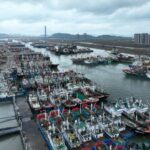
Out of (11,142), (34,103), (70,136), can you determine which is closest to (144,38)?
(34,103)

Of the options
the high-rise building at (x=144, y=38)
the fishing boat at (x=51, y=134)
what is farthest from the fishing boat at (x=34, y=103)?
the high-rise building at (x=144, y=38)

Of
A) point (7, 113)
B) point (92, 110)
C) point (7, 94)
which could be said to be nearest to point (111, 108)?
point (92, 110)

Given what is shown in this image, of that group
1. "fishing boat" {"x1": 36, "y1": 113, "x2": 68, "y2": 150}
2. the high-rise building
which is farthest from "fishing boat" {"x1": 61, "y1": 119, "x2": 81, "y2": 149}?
the high-rise building

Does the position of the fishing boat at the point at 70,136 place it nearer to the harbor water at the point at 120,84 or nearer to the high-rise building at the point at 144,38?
the harbor water at the point at 120,84

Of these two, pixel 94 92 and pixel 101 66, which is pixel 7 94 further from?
pixel 101 66

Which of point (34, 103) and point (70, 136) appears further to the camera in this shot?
point (34, 103)

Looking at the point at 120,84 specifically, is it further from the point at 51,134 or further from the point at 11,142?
the point at 11,142

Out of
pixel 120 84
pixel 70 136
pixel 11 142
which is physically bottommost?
pixel 11 142

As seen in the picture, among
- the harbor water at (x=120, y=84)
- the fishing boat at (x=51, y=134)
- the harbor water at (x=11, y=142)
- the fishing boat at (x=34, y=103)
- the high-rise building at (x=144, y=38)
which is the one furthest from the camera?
the high-rise building at (x=144, y=38)
